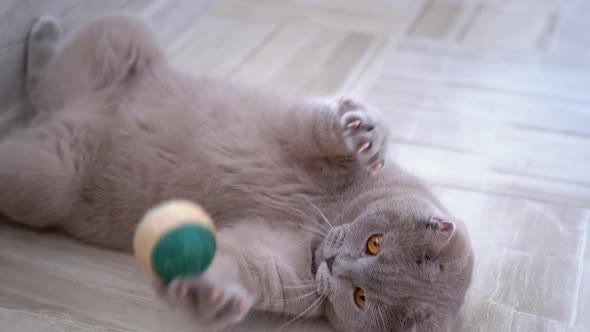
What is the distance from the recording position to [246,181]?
1556 mm

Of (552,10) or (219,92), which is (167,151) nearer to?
(219,92)

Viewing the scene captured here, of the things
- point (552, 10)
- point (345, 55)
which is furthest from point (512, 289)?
point (552, 10)

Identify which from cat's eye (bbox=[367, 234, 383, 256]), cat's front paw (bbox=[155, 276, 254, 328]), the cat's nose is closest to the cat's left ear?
cat's eye (bbox=[367, 234, 383, 256])

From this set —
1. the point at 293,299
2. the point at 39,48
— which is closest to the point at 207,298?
the point at 293,299

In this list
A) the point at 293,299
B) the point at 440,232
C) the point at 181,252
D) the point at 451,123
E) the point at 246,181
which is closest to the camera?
the point at 181,252

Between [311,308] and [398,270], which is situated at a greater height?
[398,270]

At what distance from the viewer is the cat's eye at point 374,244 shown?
133cm

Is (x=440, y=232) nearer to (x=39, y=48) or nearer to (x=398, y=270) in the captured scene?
(x=398, y=270)

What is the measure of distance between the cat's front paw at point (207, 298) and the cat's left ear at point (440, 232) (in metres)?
0.41

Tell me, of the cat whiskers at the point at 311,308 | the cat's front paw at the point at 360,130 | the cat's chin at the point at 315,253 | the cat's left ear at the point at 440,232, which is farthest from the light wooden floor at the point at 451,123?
the cat's front paw at the point at 360,130

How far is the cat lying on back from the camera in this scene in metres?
1.31

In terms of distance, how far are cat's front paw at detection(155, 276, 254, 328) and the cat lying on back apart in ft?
0.62

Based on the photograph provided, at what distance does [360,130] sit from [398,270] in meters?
0.33

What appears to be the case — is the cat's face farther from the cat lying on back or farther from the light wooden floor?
the light wooden floor
